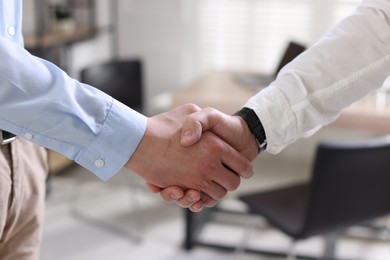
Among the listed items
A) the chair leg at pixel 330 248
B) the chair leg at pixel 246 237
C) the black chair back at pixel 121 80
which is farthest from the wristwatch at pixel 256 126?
the black chair back at pixel 121 80

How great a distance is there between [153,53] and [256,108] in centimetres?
284

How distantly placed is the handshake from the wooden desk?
1.08 m

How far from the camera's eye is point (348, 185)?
193 centimetres

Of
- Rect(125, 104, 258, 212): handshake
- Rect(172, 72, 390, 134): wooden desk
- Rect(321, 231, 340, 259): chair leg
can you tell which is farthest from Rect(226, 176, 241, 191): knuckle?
Rect(321, 231, 340, 259): chair leg

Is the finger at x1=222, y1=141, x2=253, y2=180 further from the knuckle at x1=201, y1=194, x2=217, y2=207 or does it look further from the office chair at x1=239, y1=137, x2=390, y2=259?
the office chair at x1=239, y1=137, x2=390, y2=259

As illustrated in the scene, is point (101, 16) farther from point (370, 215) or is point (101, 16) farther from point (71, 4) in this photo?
point (370, 215)

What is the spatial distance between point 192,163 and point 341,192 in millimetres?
839

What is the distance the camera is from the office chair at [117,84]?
9.74 ft

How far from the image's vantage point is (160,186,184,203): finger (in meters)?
1.29

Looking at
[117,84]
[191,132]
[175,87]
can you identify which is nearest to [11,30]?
[191,132]

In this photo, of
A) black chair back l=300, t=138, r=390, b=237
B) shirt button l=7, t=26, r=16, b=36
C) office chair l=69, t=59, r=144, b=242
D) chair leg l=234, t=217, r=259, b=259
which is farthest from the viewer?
office chair l=69, t=59, r=144, b=242

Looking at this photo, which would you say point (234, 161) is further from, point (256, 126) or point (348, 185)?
point (348, 185)

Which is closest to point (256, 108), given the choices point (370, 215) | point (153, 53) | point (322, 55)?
point (322, 55)

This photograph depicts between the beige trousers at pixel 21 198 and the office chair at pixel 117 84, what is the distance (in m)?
1.56
